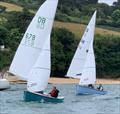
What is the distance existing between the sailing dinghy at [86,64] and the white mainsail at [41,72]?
61.7 feet

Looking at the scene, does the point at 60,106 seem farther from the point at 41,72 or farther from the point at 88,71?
the point at 88,71

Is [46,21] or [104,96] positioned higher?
[46,21]

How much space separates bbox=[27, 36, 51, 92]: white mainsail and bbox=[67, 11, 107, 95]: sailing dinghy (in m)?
18.8

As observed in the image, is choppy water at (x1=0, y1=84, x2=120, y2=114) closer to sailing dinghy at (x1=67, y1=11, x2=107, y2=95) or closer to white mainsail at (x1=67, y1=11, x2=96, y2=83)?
sailing dinghy at (x1=67, y1=11, x2=107, y2=95)

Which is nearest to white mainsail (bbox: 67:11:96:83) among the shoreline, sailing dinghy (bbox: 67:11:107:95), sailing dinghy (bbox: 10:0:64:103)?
sailing dinghy (bbox: 67:11:107:95)

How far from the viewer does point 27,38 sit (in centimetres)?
4922

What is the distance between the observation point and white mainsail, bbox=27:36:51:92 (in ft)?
167

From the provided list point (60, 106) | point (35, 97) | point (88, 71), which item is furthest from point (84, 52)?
point (35, 97)

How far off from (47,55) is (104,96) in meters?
20.8

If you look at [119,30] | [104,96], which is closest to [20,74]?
[104,96]

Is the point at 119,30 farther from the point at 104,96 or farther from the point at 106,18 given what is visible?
the point at 104,96

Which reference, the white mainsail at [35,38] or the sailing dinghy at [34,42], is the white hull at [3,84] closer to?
the sailing dinghy at [34,42]

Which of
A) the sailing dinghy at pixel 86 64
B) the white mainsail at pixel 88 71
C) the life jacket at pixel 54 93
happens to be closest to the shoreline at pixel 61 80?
the sailing dinghy at pixel 86 64

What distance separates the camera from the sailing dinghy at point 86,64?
7075 cm
